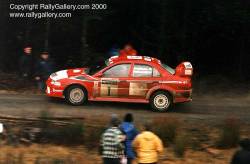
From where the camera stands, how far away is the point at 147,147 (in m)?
13.3

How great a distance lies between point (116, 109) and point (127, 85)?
0.90m

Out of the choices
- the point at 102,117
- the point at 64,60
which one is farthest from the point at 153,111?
the point at 64,60

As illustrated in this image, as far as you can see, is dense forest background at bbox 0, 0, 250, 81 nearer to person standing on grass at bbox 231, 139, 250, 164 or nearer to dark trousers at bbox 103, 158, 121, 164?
dark trousers at bbox 103, 158, 121, 164

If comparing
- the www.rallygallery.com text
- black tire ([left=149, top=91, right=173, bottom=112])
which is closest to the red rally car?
black tire ([left=149, top=91, right=173, bottom=112])

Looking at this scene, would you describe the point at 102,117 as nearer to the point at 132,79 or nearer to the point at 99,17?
the point at 132,79

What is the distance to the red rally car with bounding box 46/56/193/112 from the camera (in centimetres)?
1991

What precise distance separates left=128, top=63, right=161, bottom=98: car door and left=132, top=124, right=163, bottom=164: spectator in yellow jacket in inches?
258

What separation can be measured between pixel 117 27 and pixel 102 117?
480 inches

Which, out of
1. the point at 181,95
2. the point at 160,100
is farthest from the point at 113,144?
the point at 181,95

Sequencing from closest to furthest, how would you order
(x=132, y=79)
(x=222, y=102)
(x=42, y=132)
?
1. (x=42, y=132)
2. (x=132, y=79)
3. (x=222, y=102)

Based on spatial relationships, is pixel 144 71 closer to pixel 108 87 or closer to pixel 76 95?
pixel 108 87

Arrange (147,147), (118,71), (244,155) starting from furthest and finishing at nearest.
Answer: (118,71)
(147,147)
(244,155)

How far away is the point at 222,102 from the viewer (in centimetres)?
2269

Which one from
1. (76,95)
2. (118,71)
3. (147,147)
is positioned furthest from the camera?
(76,95)
